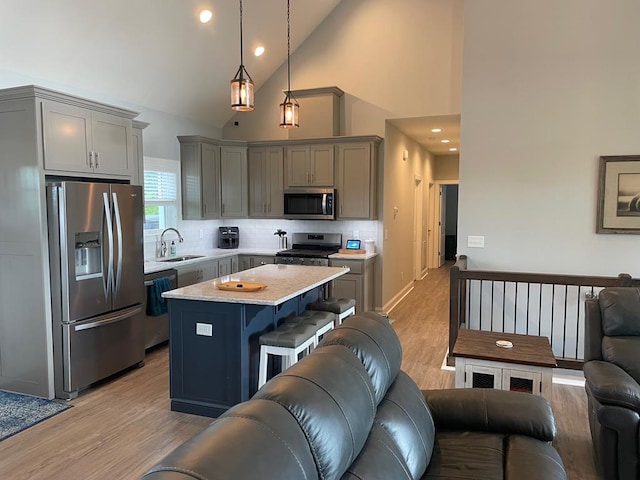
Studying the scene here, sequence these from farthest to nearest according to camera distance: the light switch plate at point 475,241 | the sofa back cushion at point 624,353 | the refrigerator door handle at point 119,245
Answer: the light switch plate at point 475,241 < the refrigerator door handle at point 119,245 < the sofa back cushion at point 624,353

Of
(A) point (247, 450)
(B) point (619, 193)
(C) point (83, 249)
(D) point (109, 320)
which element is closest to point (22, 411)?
(D) point (109, 320)

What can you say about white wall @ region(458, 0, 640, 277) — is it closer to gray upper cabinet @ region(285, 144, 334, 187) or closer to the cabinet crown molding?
gray upper cabinet @ region(285, 144, 334, 187)

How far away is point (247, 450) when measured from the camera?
1036 mm

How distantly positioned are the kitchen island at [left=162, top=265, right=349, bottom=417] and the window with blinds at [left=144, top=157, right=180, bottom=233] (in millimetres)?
2557

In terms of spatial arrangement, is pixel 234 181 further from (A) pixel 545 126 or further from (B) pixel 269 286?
(A) pixel 545 126

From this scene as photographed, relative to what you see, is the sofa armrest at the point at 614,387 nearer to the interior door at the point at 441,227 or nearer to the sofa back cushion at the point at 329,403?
the sofa back cushion at the point at 329,403

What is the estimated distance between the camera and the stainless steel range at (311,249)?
20.2 feet

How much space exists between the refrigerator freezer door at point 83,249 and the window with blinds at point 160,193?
176cm

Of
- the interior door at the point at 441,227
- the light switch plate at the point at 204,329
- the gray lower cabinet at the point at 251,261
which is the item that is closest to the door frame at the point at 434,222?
the interior door at the point at 441,227

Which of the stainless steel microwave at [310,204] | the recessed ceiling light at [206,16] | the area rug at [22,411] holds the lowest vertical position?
the area rug at [22,411]

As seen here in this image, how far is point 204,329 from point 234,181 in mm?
3731

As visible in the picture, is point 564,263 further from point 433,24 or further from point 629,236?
point 433,24

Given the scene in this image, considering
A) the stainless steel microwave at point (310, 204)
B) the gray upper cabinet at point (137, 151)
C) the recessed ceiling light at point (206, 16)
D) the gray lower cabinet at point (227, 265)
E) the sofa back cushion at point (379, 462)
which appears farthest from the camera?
the stainless steel microwave at point (310, 204)

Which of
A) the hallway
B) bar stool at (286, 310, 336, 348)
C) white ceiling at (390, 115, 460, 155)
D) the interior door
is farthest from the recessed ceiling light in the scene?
the interior door
